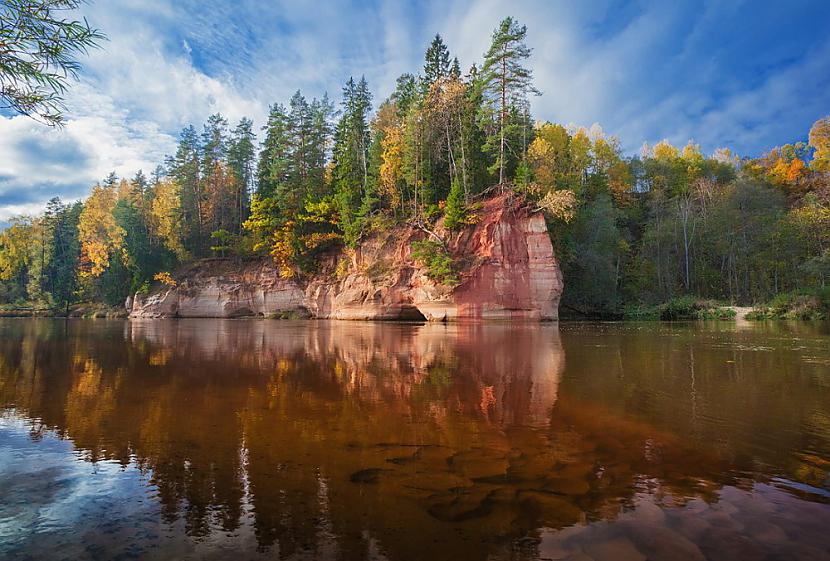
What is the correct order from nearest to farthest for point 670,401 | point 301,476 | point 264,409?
point 301,476
point 264,409
point 670,401

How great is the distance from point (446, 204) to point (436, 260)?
6052mm

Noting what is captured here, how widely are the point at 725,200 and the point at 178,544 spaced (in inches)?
2294

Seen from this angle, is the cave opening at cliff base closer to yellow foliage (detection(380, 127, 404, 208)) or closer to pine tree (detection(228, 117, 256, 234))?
yellow foliage (detection(380, 127, 404, 208))

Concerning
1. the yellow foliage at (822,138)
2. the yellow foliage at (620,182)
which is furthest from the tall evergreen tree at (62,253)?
the yellow foliage at (822,138)

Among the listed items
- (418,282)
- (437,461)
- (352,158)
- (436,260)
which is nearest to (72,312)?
(352,158)

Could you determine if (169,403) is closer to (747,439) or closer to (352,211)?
A: (747,439)

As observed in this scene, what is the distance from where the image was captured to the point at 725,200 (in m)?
47.6

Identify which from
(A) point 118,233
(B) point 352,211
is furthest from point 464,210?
(A) point 118,233

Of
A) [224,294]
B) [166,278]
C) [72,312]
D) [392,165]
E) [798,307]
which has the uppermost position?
[392,165]

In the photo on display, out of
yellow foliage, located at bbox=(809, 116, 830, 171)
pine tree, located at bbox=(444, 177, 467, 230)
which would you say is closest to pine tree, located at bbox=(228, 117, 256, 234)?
pine tree, located at bbox=(444, 177, 467, 230)

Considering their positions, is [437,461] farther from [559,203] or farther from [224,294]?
[224,294]

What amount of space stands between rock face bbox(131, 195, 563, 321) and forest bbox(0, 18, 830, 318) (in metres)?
1.67

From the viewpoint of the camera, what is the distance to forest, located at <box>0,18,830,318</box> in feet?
126

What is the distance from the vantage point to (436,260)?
34375mm
